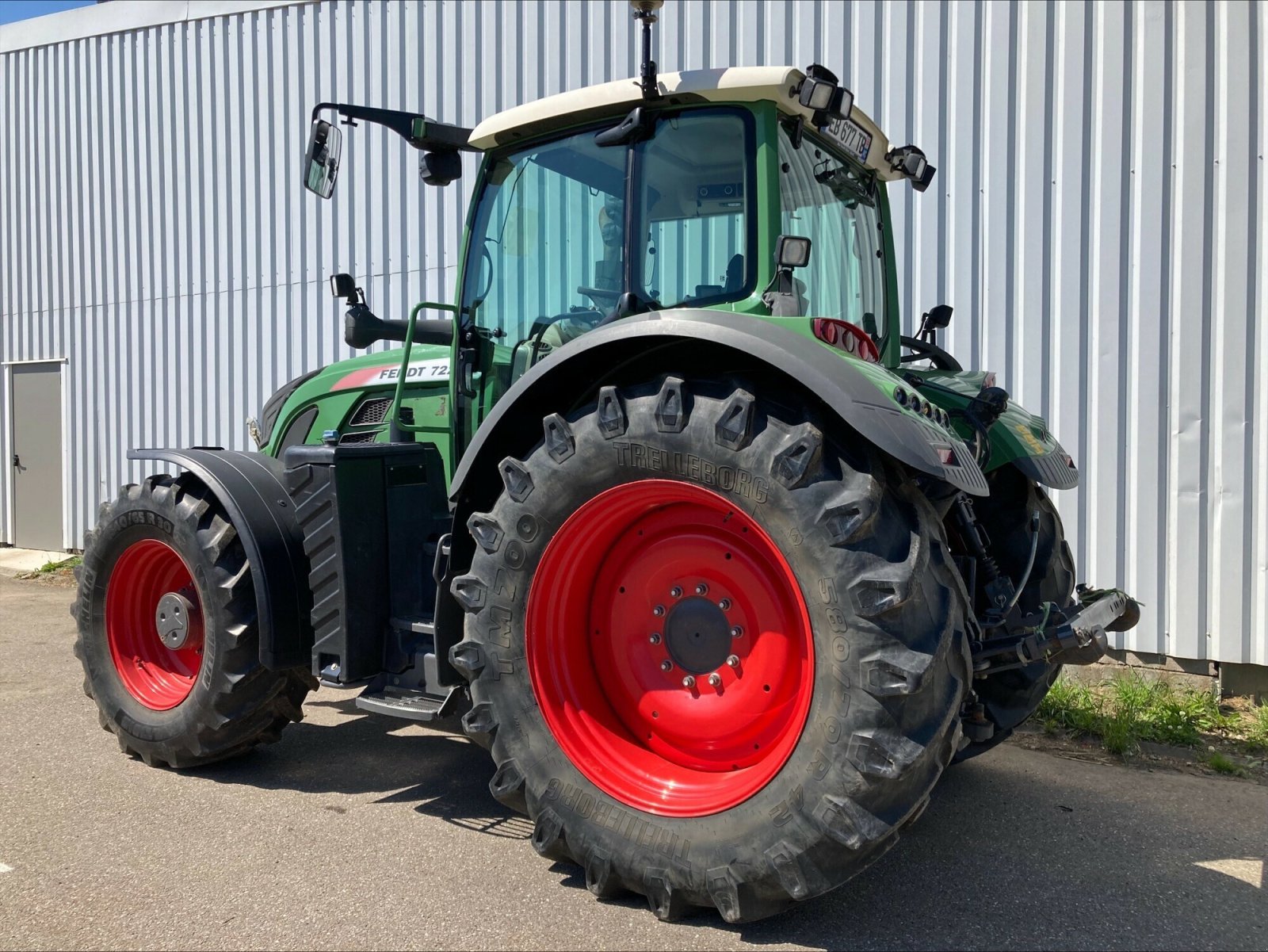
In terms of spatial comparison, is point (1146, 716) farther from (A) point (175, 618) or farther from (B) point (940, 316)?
(A) point (175, 618)

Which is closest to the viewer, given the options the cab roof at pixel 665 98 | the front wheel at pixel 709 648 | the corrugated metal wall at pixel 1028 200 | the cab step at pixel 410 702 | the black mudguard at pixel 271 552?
the front wheel at pixel 709 648

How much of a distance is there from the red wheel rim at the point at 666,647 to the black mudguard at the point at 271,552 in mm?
1257

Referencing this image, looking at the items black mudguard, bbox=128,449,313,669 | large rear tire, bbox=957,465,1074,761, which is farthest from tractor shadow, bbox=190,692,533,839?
large rear tire, bbox=957,465,1074,761

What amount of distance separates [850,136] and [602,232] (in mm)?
1040

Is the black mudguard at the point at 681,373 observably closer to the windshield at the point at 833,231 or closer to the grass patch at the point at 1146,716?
the windshield at the point at 833,231

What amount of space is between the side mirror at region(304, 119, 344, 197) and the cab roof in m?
0.52

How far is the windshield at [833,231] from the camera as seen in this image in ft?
11.5

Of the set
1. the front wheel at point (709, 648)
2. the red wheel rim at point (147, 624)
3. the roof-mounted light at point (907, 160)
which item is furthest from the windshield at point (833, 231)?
the red wheel rim at point (147, 624)

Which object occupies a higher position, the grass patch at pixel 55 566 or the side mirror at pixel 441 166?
the side mirror at pixel 441 166

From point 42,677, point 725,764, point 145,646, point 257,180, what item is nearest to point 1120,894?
point 725,764

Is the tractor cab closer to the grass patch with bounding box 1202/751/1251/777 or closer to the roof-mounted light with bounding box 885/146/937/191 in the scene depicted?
the roof-mounted light with bounding box 885/146/937/191

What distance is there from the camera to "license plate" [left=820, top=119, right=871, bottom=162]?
3668 millimetres

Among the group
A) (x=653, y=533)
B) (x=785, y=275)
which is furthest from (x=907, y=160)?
(x=653, y=533)

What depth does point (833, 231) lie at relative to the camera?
12.9 feet
